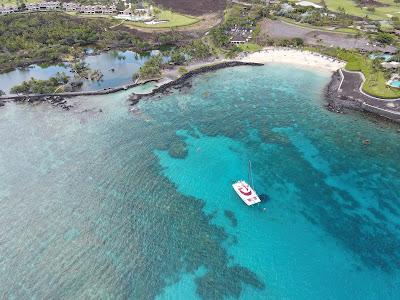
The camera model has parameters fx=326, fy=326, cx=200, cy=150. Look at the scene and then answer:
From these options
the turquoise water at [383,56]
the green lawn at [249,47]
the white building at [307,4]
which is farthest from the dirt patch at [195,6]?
the turquoise water at [383,56]

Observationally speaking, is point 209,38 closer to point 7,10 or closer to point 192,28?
point 192,28

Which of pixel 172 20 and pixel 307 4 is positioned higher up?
pixel 307 4

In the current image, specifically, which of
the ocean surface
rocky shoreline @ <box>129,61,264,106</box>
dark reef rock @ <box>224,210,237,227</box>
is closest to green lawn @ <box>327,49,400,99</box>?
the ocean surface

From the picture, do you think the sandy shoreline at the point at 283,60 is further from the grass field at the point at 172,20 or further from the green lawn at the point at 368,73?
the grass field at the point at 172,20

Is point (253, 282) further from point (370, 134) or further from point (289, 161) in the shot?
point (370, 134)

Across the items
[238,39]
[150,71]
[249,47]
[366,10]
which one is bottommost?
[150,71]

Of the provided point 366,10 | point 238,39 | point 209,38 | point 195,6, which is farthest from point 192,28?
point 366,10

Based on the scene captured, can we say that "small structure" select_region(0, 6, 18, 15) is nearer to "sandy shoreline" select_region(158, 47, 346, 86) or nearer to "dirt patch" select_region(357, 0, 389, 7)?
"sandy shoreline" select_region(158, 47, 346, 86)
